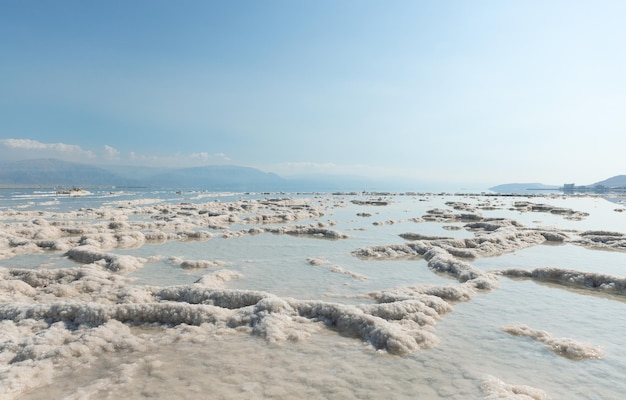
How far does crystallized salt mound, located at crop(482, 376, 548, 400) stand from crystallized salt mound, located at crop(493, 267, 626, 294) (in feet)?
32.9

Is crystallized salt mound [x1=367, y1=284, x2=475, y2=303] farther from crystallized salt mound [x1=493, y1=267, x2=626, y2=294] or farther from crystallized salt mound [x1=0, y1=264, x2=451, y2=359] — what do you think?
crystallized salt mound [x1=493, y1=267, x2=626, y2=294]

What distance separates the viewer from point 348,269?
631 inches

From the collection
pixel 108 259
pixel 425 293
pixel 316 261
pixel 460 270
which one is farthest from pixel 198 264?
pixel 460 270

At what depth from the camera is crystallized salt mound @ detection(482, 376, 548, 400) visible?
5759mm

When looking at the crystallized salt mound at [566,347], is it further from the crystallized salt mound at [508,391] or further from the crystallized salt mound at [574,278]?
the crystallized salt mound at [574,278]

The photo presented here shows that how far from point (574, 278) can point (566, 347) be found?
26.7 feet

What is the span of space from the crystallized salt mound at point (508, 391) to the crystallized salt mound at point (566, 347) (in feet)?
7.48

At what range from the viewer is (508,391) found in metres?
5.97

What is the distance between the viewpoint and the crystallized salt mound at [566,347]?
759 centimetres

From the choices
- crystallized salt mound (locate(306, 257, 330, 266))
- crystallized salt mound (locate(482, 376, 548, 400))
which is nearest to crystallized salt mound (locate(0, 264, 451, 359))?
crystallized salt mound (locate(482, 376, 548, 400))

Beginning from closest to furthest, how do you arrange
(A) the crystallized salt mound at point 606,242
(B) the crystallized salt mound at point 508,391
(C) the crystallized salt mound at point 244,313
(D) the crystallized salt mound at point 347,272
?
(B) the crystallized salt mound at point 508,391, (C) the crystallized salt mound at point 244,313, (D) the crystallized salt mound at point 347,272, (A) the crystallized salt mound at point 606,242

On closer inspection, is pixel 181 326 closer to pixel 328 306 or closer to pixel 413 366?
pixel 328 306

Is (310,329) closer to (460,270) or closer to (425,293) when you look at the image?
(425,293)

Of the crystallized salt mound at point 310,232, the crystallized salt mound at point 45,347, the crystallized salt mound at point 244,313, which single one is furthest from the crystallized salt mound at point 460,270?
the crystallized salt mound at point 45,347
